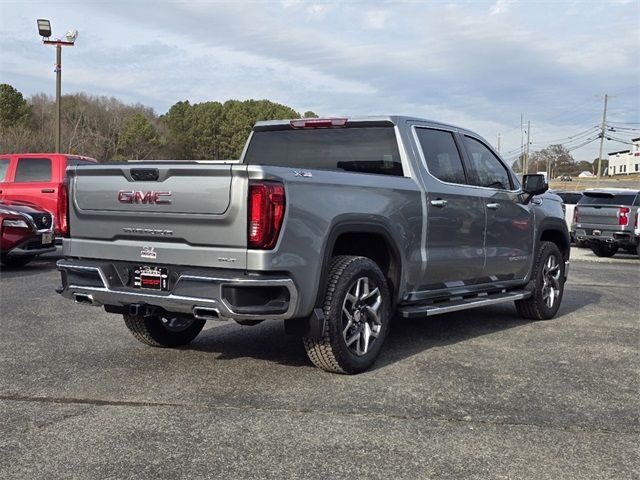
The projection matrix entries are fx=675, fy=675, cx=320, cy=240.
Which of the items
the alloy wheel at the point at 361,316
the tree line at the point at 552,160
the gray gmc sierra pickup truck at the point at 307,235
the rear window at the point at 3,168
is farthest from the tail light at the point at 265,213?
the tree line at the point at 552,160

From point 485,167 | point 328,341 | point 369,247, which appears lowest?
point 328,341

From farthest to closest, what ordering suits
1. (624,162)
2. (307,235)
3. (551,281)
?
(624,162), (551,281), (307,235)

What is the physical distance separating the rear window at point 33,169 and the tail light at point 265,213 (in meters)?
9.94

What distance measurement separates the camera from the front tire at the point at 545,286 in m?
7.15

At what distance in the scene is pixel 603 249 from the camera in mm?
17219

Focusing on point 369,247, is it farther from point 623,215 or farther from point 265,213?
point 623,215

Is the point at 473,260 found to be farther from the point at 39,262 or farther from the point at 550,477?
the point at 39,262

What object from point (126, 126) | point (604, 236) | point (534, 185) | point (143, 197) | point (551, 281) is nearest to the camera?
point (143, 197)

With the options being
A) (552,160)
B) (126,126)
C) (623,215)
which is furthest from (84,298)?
(552,160)

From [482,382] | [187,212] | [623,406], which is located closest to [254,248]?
[187,212]

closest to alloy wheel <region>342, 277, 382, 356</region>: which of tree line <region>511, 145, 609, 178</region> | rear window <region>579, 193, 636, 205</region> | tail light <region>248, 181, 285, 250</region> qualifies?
tail light <region>248, 181, 285, 250</region>

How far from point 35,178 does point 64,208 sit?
868cm

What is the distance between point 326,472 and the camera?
3160 millimetres

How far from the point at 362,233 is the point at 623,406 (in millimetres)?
2057
